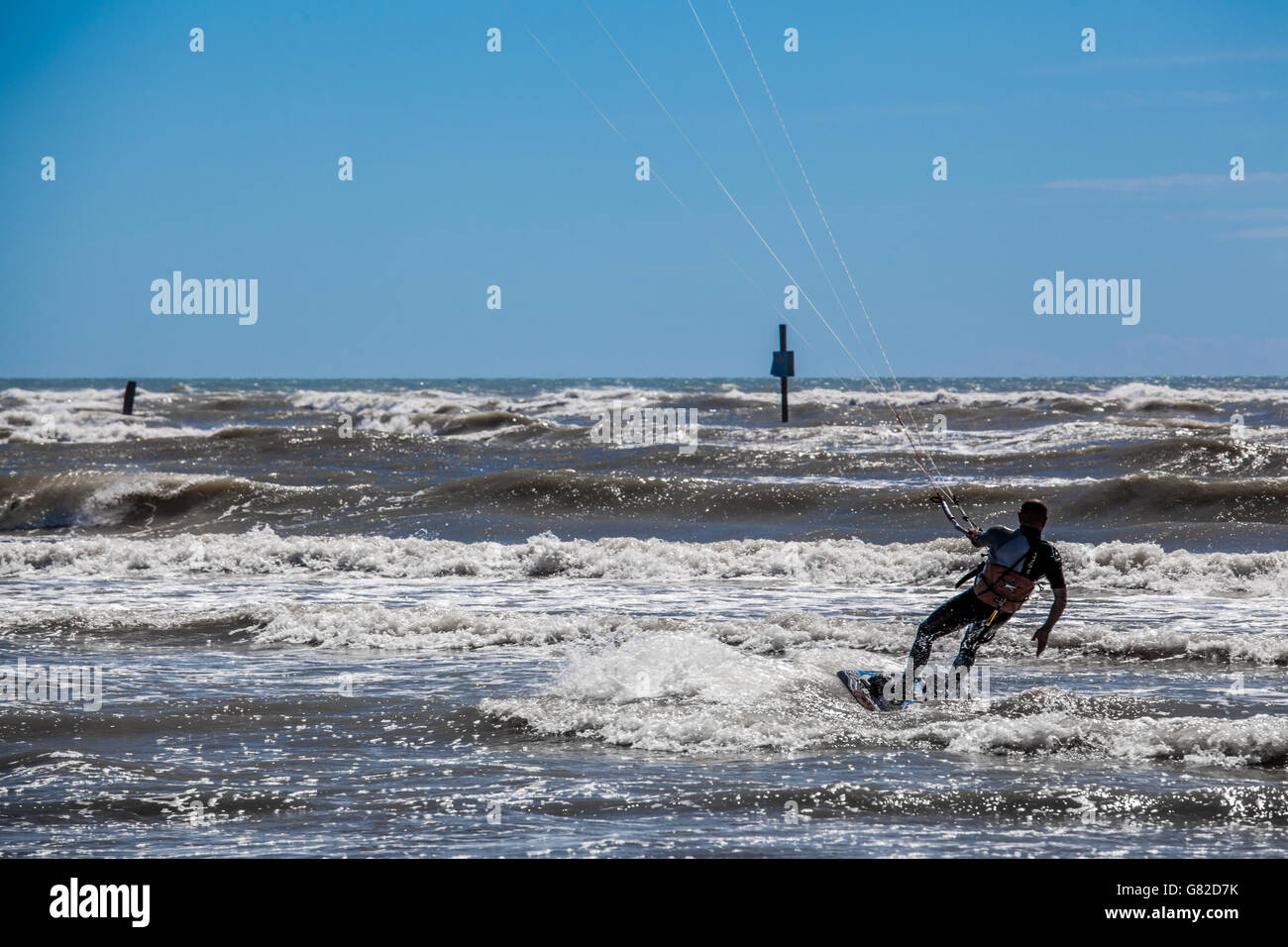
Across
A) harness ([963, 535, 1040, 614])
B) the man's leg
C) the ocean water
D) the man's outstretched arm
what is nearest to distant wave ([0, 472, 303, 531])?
the ocean water

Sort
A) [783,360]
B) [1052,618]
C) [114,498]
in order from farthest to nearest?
[783,360] < [114,498] < [1052,618]

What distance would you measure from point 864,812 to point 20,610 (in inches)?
477

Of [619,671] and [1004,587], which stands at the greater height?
[1004,587]

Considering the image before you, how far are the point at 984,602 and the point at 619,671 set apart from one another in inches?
119

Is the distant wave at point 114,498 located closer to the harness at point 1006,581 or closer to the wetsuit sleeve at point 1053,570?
the harness at point 1006,581

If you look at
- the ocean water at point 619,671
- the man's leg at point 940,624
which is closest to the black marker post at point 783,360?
the ocean water at point 619,671

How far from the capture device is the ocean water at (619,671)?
23.7 feet

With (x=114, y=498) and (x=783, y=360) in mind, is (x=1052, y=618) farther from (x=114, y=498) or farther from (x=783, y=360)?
(x=783, y=360)

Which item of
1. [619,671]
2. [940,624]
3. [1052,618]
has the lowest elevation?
[619,671]

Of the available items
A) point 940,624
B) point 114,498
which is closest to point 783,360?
point 114,498

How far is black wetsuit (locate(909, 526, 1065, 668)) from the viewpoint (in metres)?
10.0

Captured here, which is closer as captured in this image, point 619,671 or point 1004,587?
point 1004,587

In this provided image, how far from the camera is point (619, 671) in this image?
10.7 metres
